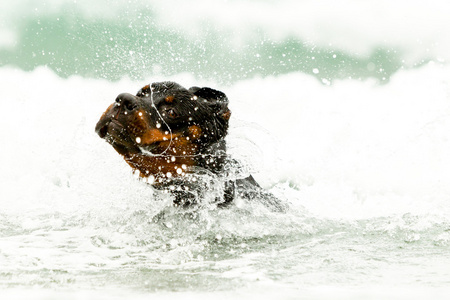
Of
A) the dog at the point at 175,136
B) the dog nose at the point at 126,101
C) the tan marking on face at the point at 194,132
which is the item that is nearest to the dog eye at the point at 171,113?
the dog at the point at 175,136

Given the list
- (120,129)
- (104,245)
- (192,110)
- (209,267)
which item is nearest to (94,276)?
(209,267)

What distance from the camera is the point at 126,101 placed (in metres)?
4.54

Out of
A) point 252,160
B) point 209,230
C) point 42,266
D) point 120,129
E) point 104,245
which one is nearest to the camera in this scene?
point 42,266

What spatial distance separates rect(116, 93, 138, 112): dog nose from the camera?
454 cm

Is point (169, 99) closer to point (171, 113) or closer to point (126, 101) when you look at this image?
point (171, 113)

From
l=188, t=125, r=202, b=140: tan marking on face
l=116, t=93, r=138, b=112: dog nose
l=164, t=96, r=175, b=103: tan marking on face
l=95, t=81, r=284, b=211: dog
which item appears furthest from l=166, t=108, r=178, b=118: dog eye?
l=116, t=93, r=138, b=112: dog nose

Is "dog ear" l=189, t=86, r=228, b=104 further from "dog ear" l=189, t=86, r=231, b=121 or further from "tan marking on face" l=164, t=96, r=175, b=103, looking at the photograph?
"tan marking on face" l=164, t=96, r=175, b=103

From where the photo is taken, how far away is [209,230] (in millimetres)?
4832

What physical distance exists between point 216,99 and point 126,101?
4.10 ft

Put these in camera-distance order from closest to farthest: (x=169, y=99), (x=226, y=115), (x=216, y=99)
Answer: (x=169, y=99) < (x=226, y=115) < (x=216, y=99)

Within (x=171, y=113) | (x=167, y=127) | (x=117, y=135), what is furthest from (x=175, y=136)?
(x=117, y=135)

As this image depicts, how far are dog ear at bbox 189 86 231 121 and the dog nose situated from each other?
3.52 ft

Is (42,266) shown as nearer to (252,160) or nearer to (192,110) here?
(192,110)

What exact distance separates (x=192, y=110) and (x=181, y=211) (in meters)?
1.08
